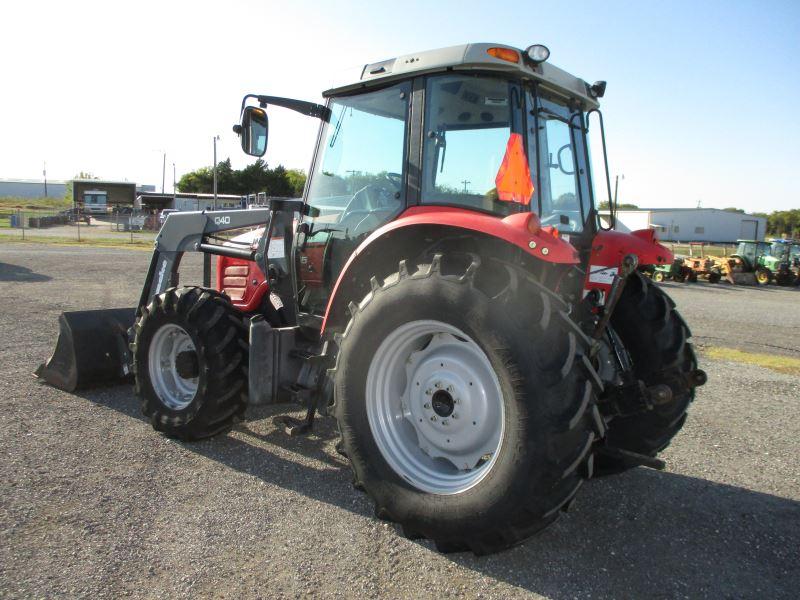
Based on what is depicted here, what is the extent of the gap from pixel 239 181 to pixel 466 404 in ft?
211

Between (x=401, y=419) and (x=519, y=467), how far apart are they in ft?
2.76

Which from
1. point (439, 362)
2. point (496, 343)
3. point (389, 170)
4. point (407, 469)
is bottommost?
point (407, 469)

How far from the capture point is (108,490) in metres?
3.59

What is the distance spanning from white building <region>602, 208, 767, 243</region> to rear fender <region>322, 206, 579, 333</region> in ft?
217

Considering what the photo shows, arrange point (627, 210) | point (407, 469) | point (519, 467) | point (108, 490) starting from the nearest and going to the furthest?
point (519, 467)
point (407, 469)
point (108, 490)
point (627, 210)

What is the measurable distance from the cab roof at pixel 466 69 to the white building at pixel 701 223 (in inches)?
2579

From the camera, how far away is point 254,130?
4047 mm

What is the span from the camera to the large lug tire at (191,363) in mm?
4203

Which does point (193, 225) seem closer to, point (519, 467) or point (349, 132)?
point (349, 132)

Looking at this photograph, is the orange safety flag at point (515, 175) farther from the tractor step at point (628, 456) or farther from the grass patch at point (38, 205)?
the grass patch at point (38, 205)

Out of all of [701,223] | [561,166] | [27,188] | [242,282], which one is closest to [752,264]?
[561,166]

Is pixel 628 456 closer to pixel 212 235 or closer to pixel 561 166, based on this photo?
pixel 561 166

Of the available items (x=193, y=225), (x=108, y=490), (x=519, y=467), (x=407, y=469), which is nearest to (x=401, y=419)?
(x=407, y=469)

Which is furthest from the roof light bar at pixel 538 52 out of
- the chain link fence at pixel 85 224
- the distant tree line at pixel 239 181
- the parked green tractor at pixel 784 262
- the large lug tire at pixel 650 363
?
the distant tree line at pixel 239 181
